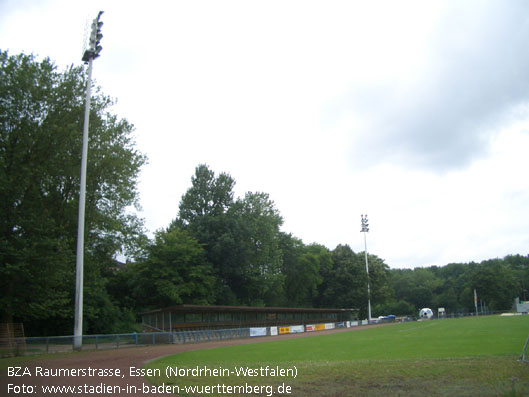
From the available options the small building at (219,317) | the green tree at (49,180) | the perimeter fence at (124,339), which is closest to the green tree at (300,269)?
the small building at (219,317)

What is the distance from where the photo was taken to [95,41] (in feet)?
98.8

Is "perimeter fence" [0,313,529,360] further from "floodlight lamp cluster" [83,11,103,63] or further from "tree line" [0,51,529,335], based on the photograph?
"floodlight lamp cluster" [83,11,103,63]

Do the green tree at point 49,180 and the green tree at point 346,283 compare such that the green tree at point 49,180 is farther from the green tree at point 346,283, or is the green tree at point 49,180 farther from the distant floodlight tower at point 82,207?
the green tree at point 346,283

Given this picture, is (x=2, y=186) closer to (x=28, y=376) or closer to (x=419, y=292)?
Answer: (x=28, y=376)

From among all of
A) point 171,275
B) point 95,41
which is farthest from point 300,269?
point 95,41

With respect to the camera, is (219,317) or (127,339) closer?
(127,339)

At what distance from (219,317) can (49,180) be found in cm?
2617

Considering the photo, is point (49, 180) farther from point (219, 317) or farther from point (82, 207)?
point (219, 317)

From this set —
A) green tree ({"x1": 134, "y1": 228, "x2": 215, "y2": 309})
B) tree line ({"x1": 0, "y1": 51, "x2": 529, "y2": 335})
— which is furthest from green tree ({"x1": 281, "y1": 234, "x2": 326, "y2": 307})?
green tree ({"x1": 134, "y1": 228, "x2": 215, "y2": 309})

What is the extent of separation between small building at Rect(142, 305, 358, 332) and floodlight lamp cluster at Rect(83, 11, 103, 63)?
2430 centimetres

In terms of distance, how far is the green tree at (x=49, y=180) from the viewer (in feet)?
94.9

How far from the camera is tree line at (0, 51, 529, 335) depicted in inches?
1174

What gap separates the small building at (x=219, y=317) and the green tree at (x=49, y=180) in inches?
389

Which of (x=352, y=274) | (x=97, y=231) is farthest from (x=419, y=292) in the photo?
(x=97, y=231)
